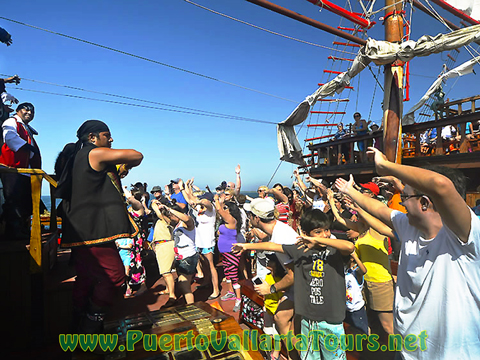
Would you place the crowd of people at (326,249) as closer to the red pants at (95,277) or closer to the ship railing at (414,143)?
the red pants at (95,277)

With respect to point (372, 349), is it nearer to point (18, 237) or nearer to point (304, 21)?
point (18, 237)

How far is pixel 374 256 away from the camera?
3.14 meters

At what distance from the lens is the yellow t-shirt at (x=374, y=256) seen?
121 inches

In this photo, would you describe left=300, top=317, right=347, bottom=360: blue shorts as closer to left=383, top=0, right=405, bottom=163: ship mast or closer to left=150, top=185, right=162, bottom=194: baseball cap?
left=150, top=185, right=162, bottom=194: baseball cap

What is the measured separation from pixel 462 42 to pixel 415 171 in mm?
10137

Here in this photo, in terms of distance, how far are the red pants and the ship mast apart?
8554 mm

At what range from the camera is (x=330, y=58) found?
1243 inches

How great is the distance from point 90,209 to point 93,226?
149 mm

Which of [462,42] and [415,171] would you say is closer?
[415,171]

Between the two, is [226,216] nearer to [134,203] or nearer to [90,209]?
[134,203]

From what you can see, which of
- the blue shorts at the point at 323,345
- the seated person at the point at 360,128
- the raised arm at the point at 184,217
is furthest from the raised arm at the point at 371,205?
the seated person at the point at 360,128

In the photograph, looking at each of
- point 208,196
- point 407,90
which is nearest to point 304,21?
point 208,196

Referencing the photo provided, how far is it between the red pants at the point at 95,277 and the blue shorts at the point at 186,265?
218 cm

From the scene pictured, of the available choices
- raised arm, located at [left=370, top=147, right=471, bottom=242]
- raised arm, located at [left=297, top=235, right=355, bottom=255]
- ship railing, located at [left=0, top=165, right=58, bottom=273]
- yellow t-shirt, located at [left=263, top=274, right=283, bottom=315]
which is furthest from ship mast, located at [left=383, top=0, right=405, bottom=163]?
ship railing, located at [left=0, top=165, right=58, bottom=273]
